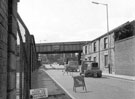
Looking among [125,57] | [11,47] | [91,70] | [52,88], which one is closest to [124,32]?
[125,57]

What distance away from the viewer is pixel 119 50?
36125 millimetres

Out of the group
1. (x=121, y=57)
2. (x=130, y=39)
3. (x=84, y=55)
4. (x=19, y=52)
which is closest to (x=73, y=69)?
(x=84, y=55)

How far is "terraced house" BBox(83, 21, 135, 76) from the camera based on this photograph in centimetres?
3196

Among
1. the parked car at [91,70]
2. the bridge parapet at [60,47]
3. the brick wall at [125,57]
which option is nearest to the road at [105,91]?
the parked car at [91,70]

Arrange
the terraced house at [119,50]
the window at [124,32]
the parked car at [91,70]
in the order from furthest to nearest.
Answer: the window at [124,32] < the terraced house at [119,50] < the parked car at [91,70]

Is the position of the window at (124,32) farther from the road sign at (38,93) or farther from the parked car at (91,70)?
the road sign at (38,93)

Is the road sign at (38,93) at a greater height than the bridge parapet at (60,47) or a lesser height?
lesser

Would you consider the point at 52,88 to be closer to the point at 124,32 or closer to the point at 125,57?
the point at 125,57

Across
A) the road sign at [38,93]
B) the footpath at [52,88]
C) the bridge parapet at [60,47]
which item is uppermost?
the bridge parapet at [60,47]

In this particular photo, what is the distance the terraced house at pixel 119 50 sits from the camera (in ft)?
105

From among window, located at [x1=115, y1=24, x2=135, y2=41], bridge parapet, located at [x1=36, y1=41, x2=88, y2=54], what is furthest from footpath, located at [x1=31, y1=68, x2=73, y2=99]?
bridge parapet, located at [x1=36, y1=41, x2=88, y2=54]

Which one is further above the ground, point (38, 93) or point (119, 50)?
point (119, 50)

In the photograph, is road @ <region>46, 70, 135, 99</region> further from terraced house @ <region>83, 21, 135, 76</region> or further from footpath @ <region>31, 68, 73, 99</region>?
terraced house @ <region>83, 21, 135, 76</region>

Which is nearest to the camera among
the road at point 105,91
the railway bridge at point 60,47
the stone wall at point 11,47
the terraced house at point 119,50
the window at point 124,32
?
the stone wall at point 11,47
